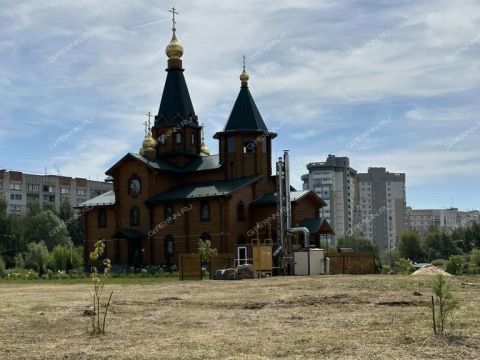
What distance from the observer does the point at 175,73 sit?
49.1 m

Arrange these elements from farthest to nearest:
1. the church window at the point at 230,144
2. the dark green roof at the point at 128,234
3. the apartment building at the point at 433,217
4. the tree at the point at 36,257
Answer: the apartment building at the point at 433,217 < the tree at the point at 36,257 < the church window at the point at 230,144 < the dark green roof at the point at 128,234

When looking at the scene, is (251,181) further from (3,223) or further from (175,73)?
(3,223)

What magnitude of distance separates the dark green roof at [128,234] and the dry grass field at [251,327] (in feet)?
84.4

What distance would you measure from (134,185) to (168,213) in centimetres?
369

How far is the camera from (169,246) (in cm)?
4491

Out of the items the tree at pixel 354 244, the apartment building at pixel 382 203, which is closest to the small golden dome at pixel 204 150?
the tree at pixel 354 244

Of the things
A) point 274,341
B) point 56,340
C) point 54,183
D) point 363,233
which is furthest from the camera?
point 363,233

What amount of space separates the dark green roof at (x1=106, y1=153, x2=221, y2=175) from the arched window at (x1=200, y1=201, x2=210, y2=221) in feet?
11.5

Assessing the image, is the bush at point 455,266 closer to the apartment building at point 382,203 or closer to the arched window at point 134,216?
the arched window at point 134,216

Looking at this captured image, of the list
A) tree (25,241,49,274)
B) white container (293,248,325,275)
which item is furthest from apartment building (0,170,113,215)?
white container (293,248,325,275)

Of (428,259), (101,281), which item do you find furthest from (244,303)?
(428,259)

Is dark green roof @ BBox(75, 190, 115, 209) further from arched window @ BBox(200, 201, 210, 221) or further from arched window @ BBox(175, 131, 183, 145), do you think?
arched window @ BBox(200, 201, 210, 221)

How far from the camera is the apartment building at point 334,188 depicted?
109375mm

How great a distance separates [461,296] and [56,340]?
9746 millimetres
